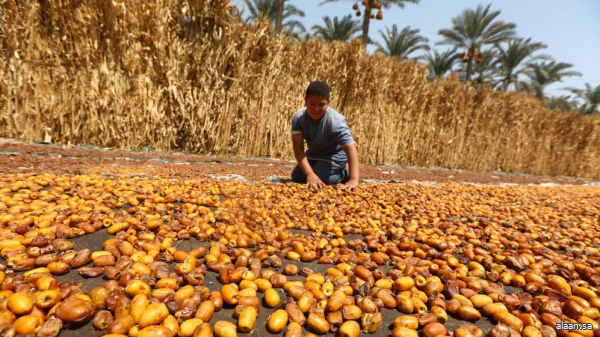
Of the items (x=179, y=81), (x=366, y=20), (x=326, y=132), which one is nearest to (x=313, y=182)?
(x=326, y=132)

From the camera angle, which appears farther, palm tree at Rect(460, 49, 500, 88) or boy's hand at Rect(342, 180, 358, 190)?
palm tree at Rect(460, 49, 500, 88)

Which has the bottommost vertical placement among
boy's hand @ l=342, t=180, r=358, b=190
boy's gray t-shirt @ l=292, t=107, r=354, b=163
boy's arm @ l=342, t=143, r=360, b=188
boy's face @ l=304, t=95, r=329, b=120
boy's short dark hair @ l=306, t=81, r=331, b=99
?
boy's hand @ l=342, t=180, r=358, b=190

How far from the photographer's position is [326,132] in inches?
162

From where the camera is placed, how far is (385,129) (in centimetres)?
946

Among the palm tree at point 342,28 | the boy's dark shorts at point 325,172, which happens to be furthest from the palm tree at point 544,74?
the boy's dark shorts at point 325,172

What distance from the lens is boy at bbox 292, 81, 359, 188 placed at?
3.68 meters

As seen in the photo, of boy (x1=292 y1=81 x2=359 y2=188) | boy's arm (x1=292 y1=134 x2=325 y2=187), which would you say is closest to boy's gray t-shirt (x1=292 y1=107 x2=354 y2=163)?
boy (x1=292 y1=81 x2=359 y2=188)

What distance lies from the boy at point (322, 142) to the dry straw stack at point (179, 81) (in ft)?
11.4

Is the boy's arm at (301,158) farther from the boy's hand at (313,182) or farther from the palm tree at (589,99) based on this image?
the palm tree at (589,99)

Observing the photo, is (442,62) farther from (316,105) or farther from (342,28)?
(316,105)

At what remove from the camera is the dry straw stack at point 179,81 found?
5.89 metres

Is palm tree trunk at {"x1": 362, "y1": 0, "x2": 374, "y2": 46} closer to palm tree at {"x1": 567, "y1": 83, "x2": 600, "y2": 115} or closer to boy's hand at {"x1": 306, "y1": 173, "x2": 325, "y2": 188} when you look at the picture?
boy's hand at {"x1": 306, "y1": 173, "x2": 325, "y2": 188}

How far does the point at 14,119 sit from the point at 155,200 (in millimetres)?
5675

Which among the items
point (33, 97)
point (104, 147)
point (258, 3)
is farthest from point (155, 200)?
point (258, 3)
